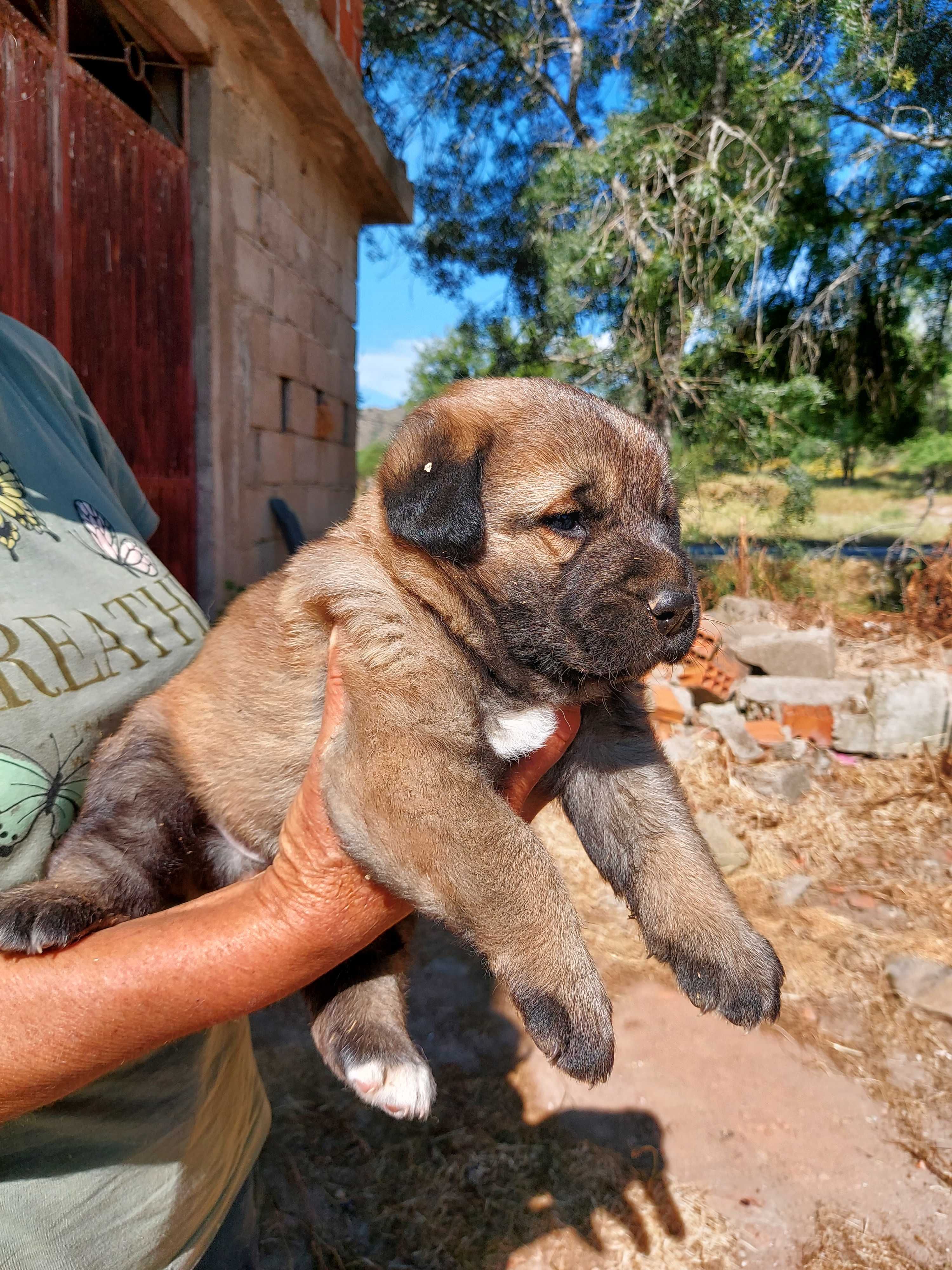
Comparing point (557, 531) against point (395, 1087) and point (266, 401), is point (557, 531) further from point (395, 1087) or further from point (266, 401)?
point (266, 401)

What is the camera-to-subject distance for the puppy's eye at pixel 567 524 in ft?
6.33

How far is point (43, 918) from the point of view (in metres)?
1.55

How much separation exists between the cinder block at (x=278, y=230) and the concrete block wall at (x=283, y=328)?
1 cm

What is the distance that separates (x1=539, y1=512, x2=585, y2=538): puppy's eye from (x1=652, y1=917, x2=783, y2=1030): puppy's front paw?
912mm

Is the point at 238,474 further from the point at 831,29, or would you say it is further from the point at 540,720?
the point at 831,29

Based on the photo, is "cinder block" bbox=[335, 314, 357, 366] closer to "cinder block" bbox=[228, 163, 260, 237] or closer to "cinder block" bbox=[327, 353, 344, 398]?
"cinder block" bbox=[327, 353, 344, 398]

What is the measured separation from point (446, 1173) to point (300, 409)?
5188 mm

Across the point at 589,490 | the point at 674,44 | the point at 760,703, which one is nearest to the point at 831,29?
the point at 674,44

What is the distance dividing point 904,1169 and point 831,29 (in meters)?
9.74

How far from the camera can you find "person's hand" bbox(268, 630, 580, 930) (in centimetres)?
150

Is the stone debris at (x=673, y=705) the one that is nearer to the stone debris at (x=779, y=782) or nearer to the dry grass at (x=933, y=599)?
the stone debris at (x=779, y=782)

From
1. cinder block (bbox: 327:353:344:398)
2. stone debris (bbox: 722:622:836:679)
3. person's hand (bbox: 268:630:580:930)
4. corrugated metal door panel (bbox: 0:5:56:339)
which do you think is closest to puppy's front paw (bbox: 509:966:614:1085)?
person's hand (bbox: 268:630:580:930)

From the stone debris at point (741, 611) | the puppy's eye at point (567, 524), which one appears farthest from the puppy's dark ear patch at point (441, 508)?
the stone debris at point (741, 611)

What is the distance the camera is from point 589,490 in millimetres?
1930
